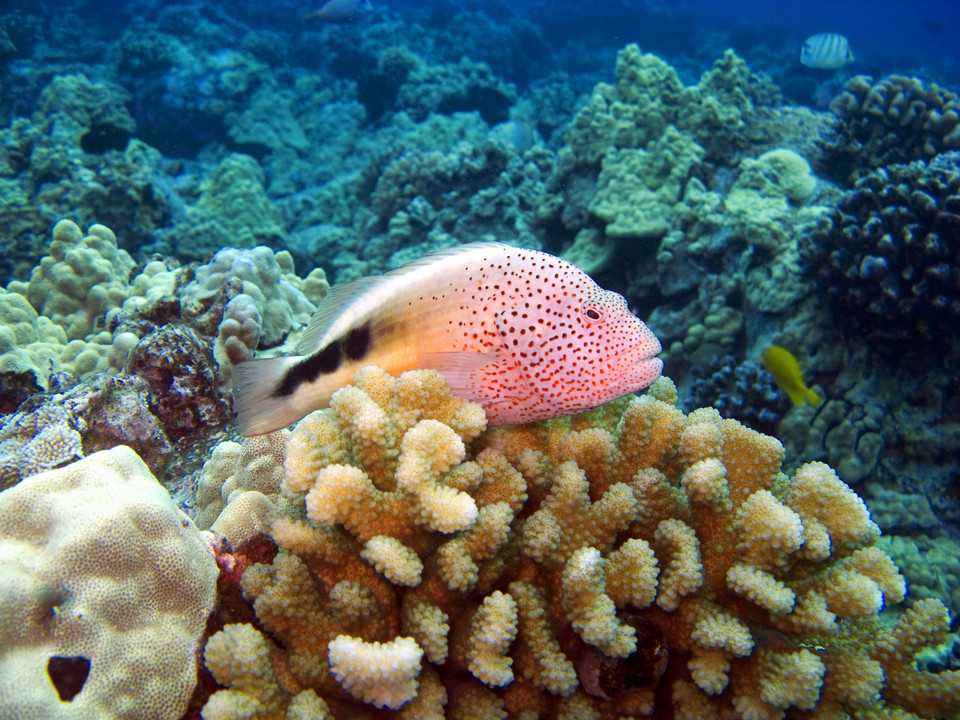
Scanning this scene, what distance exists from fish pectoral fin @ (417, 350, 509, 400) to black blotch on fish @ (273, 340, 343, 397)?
47 centimetres

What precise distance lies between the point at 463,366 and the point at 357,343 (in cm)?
54

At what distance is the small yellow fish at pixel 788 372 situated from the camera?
191 inches

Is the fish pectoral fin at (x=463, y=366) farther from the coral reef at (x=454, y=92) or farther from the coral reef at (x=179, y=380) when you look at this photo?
the coral reef at (x=454, y=92)

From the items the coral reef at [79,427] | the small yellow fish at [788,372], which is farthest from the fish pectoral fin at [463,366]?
the small yellow fish at [788,372]

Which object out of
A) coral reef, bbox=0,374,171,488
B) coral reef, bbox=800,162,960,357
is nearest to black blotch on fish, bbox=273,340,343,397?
coral reef, bbox=0,374,171,488

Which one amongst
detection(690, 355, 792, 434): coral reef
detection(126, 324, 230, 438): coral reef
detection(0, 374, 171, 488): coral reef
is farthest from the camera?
detection(690, 355, 792, 434): coral reef

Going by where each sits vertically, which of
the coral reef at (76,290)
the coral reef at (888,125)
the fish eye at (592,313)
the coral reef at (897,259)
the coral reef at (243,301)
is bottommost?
the coral reef at (76,290)

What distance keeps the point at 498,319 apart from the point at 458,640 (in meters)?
1.22

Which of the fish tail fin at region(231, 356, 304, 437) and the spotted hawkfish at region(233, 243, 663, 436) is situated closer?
the spotted hawkfish at region(233, 243, 663, 436)

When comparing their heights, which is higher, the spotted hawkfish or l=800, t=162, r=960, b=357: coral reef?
l=800, t=162, r=960, b=357: coral reef

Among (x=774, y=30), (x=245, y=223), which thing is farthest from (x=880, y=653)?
(x=774, y=30)

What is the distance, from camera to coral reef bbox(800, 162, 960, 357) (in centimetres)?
470

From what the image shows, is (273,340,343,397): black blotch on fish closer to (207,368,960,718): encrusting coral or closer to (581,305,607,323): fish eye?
(207,368,960,718): encrusting coral

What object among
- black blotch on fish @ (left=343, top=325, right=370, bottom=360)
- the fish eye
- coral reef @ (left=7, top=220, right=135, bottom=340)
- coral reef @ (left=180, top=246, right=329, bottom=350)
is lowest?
coral reef @ (left=7, top=220, right=135, bottom=340)
